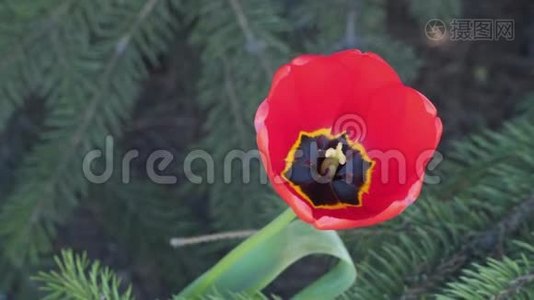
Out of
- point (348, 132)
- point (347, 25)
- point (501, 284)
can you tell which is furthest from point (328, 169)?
point (347, 25)

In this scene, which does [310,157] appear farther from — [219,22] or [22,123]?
[22,123]

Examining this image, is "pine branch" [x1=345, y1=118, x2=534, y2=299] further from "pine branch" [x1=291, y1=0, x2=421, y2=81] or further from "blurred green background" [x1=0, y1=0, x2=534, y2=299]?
"pine branch" [x1=291, y1=0, x2=421, y2=81]

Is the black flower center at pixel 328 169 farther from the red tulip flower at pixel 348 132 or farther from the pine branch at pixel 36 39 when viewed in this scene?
the pine branch at pixel 36 39

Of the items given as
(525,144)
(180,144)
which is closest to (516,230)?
(525,144)

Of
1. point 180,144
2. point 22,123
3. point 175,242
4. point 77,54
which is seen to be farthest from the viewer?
point 180,144

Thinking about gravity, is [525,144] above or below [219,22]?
below
